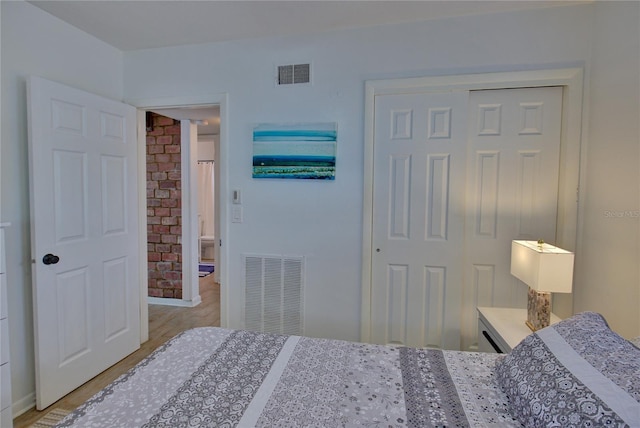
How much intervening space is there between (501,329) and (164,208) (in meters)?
3.60

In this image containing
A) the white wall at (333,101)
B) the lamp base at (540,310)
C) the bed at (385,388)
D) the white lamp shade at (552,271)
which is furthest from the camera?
the white wall at (333,101)

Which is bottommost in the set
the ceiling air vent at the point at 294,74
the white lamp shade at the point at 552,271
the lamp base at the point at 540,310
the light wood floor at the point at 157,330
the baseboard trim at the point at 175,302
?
the light wood floor at the point at 157,330

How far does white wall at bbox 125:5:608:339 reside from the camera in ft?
6.81

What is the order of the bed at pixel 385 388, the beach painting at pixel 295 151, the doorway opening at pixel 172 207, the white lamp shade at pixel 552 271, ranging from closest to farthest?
the bed at pixel 385 388 → the white lamp shade at pixel 552 271 → the beach painting at pixel 295 151 → the doorway opening at pixel 172 207

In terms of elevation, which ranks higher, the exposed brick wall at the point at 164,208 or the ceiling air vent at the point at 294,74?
the ceiling air vent at the point at 294,74

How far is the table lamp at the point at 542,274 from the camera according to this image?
1.54 meters

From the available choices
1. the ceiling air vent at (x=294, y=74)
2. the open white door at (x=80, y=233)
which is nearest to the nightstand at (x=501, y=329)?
the ceiling air vent at (x=294, y=74)

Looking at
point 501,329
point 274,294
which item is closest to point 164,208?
point 274,294

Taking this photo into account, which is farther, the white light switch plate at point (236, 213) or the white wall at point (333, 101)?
the white light switch plate at point (236, 213)

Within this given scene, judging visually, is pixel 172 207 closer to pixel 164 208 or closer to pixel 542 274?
pixel 164 208

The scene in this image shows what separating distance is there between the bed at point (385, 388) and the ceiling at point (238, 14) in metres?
1.89

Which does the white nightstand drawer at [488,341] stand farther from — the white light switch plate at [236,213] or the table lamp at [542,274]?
the white light switch plate at [236,213]

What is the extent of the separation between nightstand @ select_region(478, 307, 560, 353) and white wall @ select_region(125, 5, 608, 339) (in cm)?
83

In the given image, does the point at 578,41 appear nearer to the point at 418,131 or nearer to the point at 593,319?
the point at 418,131
